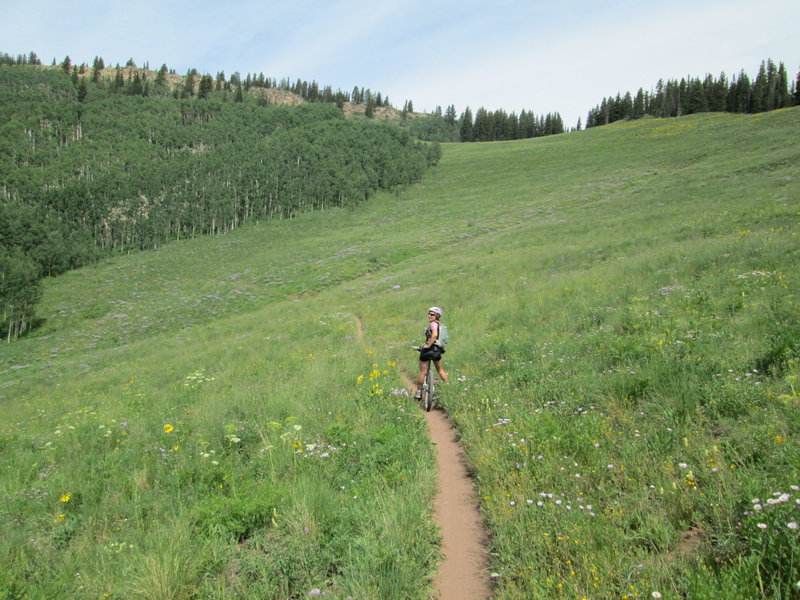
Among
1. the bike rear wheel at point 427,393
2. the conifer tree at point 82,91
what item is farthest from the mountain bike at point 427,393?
the conifer tree at point 82,91

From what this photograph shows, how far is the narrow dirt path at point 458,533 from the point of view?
11.8 ft

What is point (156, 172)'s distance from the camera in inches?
4163

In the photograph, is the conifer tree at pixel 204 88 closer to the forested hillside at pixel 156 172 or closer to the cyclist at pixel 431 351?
the forested hillside at pixel 156 172

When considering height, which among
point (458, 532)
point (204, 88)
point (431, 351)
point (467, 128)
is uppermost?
point (204, 88)

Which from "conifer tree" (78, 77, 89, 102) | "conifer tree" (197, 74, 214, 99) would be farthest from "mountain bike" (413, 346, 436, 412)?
"conifer tree" (197, 74, 214, 99)

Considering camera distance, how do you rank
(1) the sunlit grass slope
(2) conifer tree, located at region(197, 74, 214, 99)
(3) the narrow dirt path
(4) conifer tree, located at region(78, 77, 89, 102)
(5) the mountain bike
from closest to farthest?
(1) the sunlit grass slope, (3) the narrow dirt path, (5) the mountain bike, (4) conifer tree, located at region(78, 77, 89, 102), (2) conifer tree, located at region(197, 74, 214, 99)

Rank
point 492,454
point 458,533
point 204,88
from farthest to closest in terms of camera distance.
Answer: point 204,88 → point 492,454 → point 458,533

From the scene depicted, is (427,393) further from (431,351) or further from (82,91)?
(82,91)

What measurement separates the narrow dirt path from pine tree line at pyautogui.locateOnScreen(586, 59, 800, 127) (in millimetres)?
136090

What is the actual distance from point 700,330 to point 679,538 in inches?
220

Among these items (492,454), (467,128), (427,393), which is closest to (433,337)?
(427,393)

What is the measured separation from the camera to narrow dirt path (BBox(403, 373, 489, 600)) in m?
3.61

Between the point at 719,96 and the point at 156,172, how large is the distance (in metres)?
153

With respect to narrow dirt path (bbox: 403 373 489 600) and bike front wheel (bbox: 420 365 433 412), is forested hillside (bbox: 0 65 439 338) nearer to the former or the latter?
bike front wheel (bbox: 420 365 433 412)
